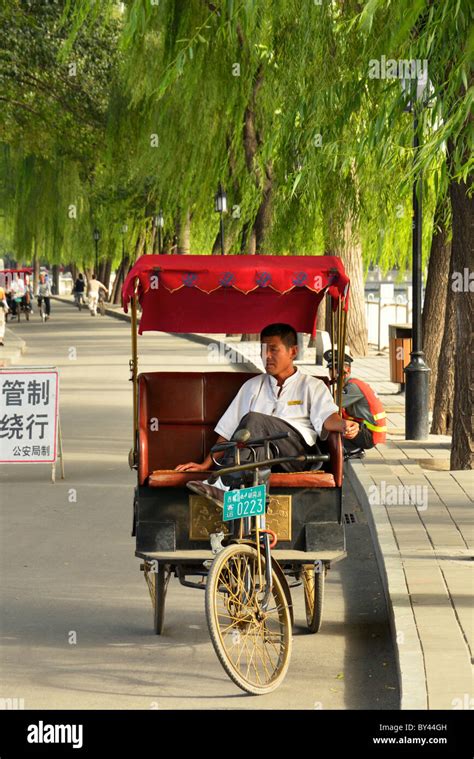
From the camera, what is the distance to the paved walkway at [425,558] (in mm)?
6375

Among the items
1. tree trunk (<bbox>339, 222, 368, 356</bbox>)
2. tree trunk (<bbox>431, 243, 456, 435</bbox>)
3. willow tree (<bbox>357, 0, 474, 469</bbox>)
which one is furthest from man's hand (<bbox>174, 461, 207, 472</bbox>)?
tree trunk (<bbox>339, 222, 368, 356</bbox>)

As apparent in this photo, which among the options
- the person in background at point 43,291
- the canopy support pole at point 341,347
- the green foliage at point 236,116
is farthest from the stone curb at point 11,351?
the canopy support pole at point 341,347

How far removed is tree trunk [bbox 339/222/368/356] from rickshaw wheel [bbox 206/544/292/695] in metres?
21.5

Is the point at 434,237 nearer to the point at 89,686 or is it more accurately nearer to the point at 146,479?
the point at 146,479

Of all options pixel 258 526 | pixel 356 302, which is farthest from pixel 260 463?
pixel 356 302

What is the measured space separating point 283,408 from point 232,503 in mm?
1355

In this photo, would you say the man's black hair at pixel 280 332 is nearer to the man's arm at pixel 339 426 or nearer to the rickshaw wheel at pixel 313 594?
the man's arm at pixel 339 426

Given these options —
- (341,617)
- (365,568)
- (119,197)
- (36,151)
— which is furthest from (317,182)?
(119,197)

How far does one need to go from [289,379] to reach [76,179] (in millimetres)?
46074

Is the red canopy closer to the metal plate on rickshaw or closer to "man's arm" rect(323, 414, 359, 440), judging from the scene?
"man's arm" rect(323, 414, 359, 440)

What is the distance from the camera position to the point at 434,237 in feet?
62.8

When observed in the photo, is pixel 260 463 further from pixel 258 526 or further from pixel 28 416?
pixel 28 416

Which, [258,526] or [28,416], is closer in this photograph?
[258,526]

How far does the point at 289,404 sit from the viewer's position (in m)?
8.47
